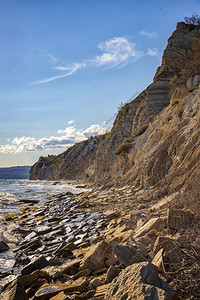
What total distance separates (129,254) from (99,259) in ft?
2.42

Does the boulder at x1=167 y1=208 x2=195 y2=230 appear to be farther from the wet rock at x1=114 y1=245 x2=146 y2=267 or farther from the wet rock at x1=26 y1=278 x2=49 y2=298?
the wet rock at x1=26 y1=278 x2=49 y2=298

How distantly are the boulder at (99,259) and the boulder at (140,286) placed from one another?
4.90 feet

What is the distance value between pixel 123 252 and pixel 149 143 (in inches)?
494

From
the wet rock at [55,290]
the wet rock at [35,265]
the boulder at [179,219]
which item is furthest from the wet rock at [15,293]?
the boulder at [179,219]

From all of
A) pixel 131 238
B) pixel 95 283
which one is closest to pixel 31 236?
pixel 131 238

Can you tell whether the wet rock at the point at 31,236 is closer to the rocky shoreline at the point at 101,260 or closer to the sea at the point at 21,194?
the rocky shoreline at the point at 101,260

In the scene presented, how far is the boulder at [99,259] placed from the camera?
4.40 metres

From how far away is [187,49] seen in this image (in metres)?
23.2

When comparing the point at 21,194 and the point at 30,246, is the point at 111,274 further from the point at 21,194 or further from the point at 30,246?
the point at 21,194

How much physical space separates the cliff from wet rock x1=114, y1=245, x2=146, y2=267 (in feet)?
13.3

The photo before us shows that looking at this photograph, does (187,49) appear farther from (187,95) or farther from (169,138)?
(169,138)

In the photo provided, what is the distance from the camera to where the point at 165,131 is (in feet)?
47.7

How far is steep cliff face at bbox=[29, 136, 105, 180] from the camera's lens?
58.5 meters

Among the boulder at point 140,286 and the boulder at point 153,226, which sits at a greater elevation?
the boulder at point 140,286
